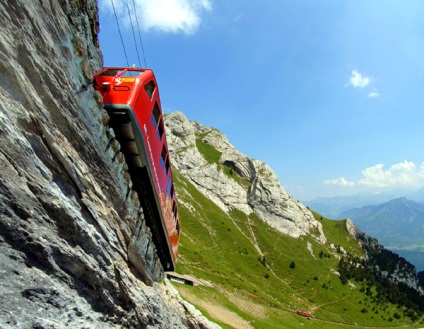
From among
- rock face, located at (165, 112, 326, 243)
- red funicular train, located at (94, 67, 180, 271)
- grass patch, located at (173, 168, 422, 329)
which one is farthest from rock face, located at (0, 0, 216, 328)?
rock face, located at (165, 112, 326, 243)

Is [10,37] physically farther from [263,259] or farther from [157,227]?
[263,259]

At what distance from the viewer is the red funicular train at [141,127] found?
39.6 feet

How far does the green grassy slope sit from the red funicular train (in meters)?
43.1

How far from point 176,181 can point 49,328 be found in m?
147

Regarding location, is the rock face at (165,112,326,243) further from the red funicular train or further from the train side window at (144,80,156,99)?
the train side window at (144,80,156,99)

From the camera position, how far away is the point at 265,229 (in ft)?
516

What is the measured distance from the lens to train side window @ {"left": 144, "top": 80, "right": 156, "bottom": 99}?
1356cm

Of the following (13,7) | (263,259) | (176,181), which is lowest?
(263,259)

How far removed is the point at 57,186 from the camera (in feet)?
26.4

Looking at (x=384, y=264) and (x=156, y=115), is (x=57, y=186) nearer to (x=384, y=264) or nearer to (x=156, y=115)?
(x=156, y=115)

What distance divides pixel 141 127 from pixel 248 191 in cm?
17211

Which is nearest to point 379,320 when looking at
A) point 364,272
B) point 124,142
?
point 364,272

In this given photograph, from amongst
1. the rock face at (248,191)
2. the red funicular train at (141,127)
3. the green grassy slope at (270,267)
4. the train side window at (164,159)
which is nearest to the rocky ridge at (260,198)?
the rock face at (248,191)

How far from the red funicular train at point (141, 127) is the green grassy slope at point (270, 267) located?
43.1m
